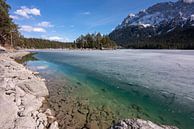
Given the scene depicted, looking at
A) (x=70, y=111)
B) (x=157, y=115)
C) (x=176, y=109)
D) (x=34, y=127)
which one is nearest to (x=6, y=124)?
(x=34, y=127)

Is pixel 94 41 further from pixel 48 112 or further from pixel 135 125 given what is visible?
pixel 135 125

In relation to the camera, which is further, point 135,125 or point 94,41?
point 94,41

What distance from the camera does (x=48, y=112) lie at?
1175cm

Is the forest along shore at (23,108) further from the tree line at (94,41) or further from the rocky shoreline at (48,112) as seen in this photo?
the tree line at (94,41)

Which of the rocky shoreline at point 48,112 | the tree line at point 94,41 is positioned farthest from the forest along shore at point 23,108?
the tree line at point 94,41

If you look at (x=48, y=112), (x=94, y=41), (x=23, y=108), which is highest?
(x=94, y=41)

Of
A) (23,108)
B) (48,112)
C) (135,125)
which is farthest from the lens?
(48,112)

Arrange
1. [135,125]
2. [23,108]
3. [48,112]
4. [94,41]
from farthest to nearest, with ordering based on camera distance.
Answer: [94,41]
[48,112]
[23,108]
[135,125]

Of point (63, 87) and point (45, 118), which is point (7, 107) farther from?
point (63, 87)

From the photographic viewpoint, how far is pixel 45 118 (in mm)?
10500

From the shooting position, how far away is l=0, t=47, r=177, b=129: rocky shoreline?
8.84 m

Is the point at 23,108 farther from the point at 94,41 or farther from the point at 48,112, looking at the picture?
the point at 94,41

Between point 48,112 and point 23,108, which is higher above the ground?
point 23,108

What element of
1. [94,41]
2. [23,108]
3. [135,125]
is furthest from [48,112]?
[94,41]
